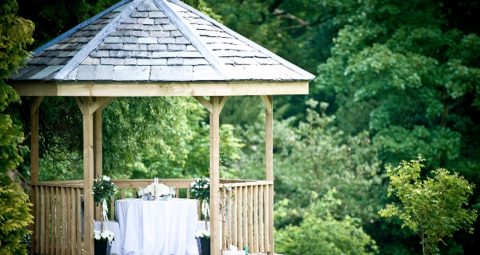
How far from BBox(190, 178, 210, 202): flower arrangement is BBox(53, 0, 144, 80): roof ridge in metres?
2.52

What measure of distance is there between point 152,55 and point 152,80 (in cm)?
59

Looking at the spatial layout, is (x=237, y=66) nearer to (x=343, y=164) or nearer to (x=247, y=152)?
(x=343, y=164)

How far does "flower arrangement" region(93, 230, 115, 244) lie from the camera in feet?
46.2

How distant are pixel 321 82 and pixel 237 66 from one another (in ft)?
42.5

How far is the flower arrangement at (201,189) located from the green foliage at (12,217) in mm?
2682

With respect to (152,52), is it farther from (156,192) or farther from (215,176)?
(156,192)

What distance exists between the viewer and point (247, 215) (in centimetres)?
1462

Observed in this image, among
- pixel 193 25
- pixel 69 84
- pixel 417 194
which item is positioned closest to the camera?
pixel 69 84

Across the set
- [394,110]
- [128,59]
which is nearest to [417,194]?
[128,59]

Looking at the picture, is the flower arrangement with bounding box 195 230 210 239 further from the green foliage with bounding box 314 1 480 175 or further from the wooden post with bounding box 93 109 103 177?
the green foliage with bounding box 314 1 480 175

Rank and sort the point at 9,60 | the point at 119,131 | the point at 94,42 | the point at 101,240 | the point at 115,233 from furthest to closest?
the point at 119,131, the point at 115,233, the point at 101,240, the point at 94,42, the point at 9,60

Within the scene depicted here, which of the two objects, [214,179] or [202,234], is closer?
[214,179]

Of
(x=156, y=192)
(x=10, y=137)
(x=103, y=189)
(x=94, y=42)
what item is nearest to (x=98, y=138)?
(x=103, y=189)

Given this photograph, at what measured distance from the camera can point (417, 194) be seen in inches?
627
